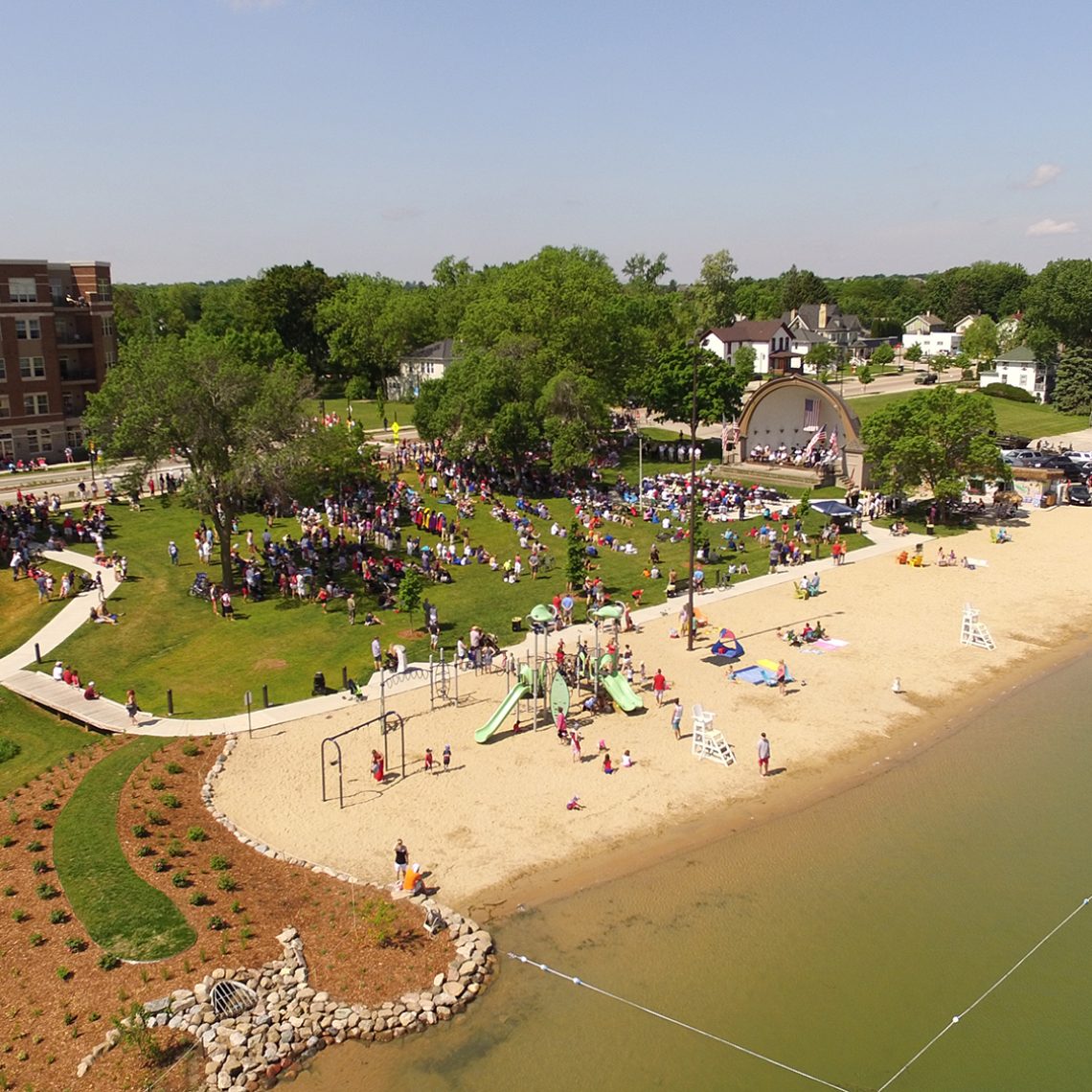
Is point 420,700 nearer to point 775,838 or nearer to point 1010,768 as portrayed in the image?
point 775,838

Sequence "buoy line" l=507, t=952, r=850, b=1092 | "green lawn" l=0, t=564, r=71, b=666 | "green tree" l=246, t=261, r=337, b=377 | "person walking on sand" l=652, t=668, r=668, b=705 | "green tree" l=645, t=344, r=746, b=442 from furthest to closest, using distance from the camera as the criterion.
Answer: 1. "green tree" l=246, t=261, r=337, b=377
2. "green tree" l=645, t=344, r=746, b=442
3. "green lawn" l=0, t=564, r=71, b=666
4. "person walking on sand" l=652, t=668, r=668, b=705
5. "buoy line" l=507, t=952, r=850, b=1092

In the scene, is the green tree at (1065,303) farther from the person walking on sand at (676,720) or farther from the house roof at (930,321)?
the person walking on sand at (676,720)

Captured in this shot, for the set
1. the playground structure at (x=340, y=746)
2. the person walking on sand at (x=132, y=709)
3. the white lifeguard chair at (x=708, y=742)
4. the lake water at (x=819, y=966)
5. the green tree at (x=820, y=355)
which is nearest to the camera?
the lake water at (x=819, y=966)

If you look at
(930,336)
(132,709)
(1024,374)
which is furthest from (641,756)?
(930,336)

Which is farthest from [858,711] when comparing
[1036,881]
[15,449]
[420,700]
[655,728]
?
[15,449]

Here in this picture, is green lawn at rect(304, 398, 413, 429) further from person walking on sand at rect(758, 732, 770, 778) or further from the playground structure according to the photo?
person walking on sand at rect(758, 732, 770, 778)

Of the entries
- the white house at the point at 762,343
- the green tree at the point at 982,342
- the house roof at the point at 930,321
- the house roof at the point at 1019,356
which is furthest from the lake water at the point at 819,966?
the house roof at the point at 930,321

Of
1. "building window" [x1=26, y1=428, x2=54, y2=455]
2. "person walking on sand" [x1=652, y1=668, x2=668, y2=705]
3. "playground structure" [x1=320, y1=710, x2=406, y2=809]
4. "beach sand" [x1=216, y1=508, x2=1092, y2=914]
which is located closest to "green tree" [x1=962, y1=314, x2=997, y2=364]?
"beach sand" [x1=216, y1=508, x2=1092, y2=914]
